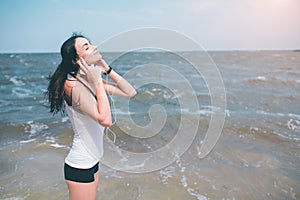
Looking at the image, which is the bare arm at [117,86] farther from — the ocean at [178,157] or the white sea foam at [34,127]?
the white sea foam at [34,127]

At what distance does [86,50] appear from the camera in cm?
235

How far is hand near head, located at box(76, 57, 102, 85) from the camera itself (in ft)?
7.32

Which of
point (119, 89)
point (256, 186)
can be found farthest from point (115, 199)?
point (256, 186)

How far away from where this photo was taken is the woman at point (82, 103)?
227 cm

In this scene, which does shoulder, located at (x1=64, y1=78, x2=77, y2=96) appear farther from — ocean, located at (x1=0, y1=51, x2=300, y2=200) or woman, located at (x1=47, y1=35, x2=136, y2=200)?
ocean, located at (x1=0, y1=51, x2=300, y2=200)

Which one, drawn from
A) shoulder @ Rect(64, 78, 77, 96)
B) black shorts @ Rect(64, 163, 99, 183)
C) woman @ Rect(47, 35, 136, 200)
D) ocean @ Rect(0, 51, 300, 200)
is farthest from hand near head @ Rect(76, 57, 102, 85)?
ocean @ Rect(0, 51, 300, 200)

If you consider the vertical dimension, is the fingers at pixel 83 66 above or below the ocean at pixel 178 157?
above

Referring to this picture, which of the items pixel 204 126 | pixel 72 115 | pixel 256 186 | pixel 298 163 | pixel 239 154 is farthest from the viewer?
pixel 204 126

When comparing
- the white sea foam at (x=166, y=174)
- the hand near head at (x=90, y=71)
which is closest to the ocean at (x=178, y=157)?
the white sea foam at (x=166, y=174)

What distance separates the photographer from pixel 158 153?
21.3 feet

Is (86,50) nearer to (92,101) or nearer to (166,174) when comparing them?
(92,101)

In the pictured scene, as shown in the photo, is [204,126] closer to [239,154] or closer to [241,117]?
[241,117]

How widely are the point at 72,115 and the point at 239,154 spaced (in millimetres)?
4839

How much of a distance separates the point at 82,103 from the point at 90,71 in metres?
0.28
